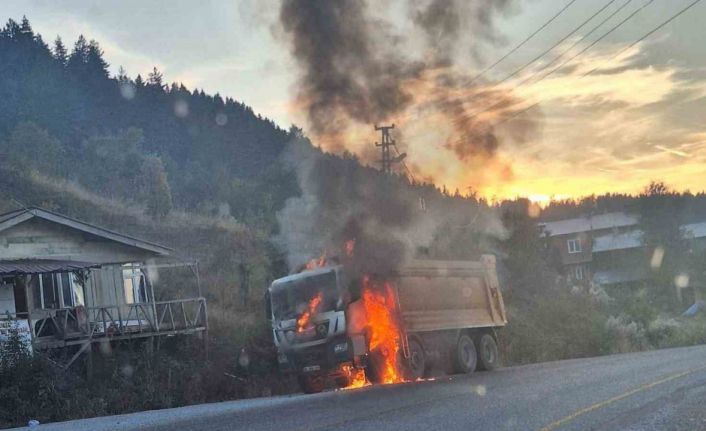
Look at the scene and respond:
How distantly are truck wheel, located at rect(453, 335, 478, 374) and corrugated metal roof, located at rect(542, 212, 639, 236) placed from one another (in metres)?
60.5

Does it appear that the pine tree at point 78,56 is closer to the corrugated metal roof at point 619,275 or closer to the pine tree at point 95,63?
the pine tree at point 95,63

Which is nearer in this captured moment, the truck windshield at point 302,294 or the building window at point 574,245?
the truck windshield at point 302,294

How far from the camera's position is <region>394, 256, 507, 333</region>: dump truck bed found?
19203 millimetres

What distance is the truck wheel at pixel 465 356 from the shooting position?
20.7m

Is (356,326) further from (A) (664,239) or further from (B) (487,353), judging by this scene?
(A) (664,239)

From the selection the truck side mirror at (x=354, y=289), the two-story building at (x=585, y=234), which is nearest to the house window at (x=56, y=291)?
the truck side mirror at (x=354, y=289)

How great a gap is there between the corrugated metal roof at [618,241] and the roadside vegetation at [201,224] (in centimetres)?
300

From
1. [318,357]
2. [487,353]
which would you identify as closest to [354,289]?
[318,357]

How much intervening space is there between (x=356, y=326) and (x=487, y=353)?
6667 mm

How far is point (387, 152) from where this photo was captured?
26562 mm

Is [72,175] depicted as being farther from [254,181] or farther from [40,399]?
[40,399]

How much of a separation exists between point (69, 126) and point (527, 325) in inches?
1960

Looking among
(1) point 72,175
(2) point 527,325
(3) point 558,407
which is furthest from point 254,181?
(3) point 558,407

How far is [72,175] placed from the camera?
185 feet
